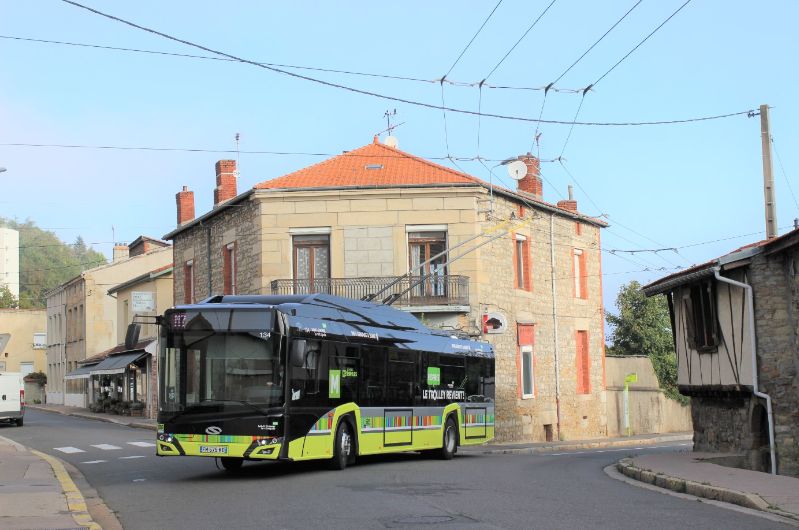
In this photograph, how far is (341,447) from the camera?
56.5ft

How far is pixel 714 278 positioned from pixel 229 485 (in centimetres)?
1074

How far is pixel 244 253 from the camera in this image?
33.1 meters

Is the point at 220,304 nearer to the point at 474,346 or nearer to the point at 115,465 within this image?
the point at 115,465

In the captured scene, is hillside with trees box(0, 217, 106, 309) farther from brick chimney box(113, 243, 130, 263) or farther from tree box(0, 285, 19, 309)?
brick chimney box(113, 243, 130, 263)

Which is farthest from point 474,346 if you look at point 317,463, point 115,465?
point 115,465

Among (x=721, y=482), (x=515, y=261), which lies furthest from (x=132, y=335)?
(x=515, y=261)

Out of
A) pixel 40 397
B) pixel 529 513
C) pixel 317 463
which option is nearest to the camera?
pixel 529 513

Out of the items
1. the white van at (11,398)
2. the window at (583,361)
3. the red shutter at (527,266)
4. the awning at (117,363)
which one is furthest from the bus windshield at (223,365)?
the awning at (117,363)

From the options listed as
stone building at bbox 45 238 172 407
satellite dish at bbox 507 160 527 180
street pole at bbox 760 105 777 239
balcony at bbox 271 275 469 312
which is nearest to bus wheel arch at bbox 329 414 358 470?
street pole at bbox 760 105 777 239

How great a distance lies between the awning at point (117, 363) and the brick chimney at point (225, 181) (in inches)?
345

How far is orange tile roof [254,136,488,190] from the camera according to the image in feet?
103

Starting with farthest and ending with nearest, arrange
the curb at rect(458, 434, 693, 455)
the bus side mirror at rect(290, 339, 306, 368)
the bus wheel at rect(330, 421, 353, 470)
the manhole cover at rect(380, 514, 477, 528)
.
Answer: the curb at rect(458, 434, 693, 455)
the bus wheel at rect(330, 421, 353, 470)
the bus side mirror at rect(290, 339, 306, 368)
the manhole cover at rect(380, 514, 477, 528)

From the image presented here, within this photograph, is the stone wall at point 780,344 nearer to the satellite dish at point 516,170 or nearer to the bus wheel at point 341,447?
the bus wheel at point 341,447

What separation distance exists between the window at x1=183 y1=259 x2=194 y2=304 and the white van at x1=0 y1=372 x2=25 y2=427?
6565mm
